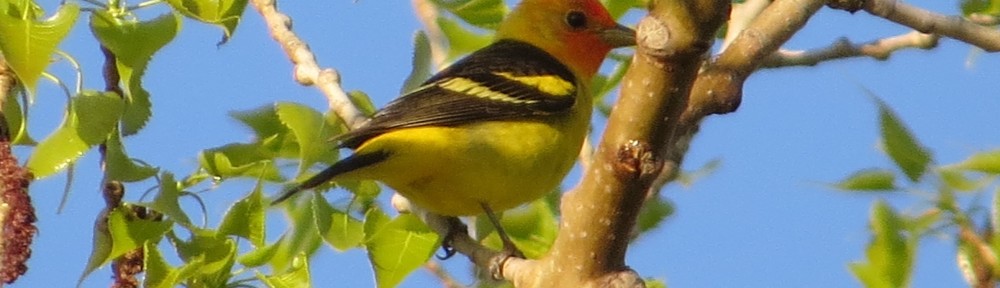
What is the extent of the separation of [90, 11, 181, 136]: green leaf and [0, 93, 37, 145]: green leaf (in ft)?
0.55

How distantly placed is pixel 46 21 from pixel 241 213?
19.9 inches

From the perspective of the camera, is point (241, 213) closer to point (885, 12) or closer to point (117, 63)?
point (117, 63)

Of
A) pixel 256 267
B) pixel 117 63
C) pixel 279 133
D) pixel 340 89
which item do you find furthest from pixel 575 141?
pixel 117 63

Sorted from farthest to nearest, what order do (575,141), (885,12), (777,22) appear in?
(575,141)
(885,12)
(777,22)

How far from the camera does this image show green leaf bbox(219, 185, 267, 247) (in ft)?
8.14

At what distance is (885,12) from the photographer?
273cm

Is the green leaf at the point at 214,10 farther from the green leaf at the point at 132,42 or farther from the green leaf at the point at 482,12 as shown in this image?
the green leaf at the point at 482,12

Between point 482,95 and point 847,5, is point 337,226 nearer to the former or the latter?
point 482,95

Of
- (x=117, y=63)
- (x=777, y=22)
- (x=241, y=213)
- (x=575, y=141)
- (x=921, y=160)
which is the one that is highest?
(x=117, y=63)

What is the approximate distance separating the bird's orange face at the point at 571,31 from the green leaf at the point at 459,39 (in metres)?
0.65

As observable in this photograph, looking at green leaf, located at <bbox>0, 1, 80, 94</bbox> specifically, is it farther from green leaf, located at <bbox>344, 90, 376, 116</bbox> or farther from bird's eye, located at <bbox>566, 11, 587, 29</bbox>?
bird's eye, located at <bbox>566, 11, 587, 29</bbox>

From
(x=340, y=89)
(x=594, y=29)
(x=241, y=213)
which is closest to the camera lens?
(x=241, y=213)

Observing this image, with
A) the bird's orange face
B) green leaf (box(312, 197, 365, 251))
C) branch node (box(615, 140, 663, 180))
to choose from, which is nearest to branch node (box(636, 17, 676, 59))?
branch node (box(615, 140, 663, 180))

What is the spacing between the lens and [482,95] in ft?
11.7
